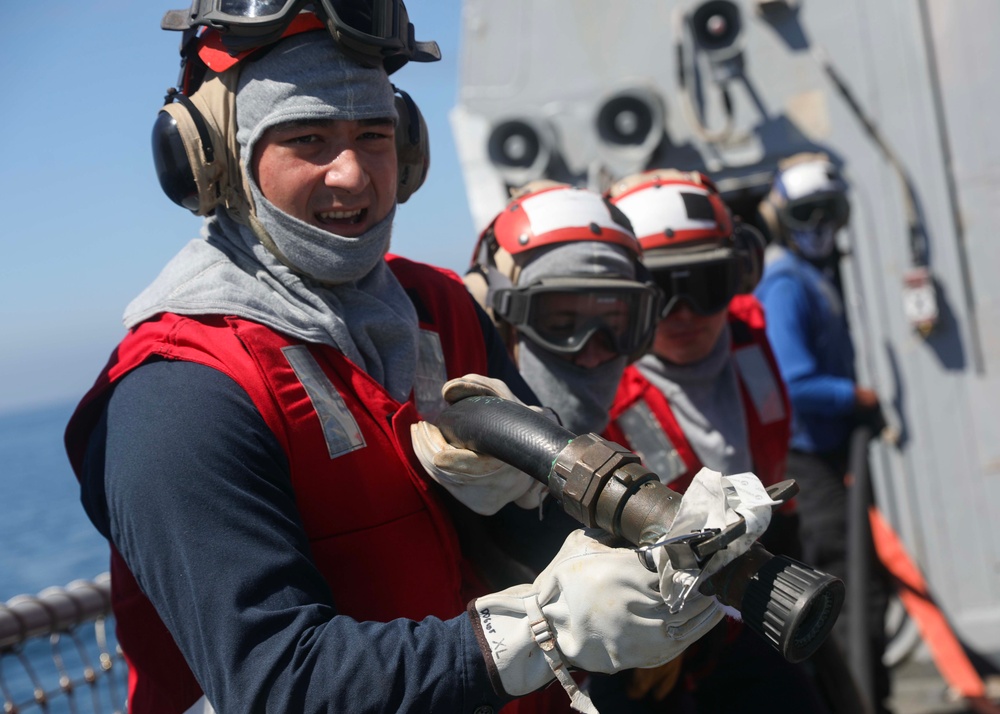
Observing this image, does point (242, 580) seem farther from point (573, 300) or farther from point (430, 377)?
point (573, 300)

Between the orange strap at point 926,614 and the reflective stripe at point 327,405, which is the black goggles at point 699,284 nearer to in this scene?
the reflective stripe at point 327,405

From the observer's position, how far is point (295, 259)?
175cm

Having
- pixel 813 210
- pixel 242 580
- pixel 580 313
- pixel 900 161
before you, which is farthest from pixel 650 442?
pixel 900 161

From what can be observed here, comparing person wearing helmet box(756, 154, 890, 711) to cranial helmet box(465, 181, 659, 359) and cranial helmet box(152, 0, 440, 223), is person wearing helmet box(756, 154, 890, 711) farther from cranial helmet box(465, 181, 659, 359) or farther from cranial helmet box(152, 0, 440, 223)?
cranial helmet box(152, 0, 440, 223)

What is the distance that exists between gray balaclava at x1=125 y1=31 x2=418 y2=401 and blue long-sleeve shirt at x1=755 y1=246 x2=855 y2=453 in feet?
9.87

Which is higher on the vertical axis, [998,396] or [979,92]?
[979,92]

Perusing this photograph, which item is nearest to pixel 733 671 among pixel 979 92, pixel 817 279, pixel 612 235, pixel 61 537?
pixel 612 235

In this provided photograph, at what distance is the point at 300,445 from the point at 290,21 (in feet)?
2.45

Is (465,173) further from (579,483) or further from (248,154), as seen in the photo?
(579,483)

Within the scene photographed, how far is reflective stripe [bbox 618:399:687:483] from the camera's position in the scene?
2.78 metres

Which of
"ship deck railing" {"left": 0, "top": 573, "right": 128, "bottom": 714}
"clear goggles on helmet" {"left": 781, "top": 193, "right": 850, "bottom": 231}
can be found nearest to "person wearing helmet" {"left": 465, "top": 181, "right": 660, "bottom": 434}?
"ship deck railing" {"left": 0, "top": 573, "right": 128, "bottom": 714}

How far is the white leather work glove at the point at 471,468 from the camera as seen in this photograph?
1662 mm

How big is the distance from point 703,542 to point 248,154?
104 centimetres

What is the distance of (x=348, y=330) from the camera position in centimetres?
181
